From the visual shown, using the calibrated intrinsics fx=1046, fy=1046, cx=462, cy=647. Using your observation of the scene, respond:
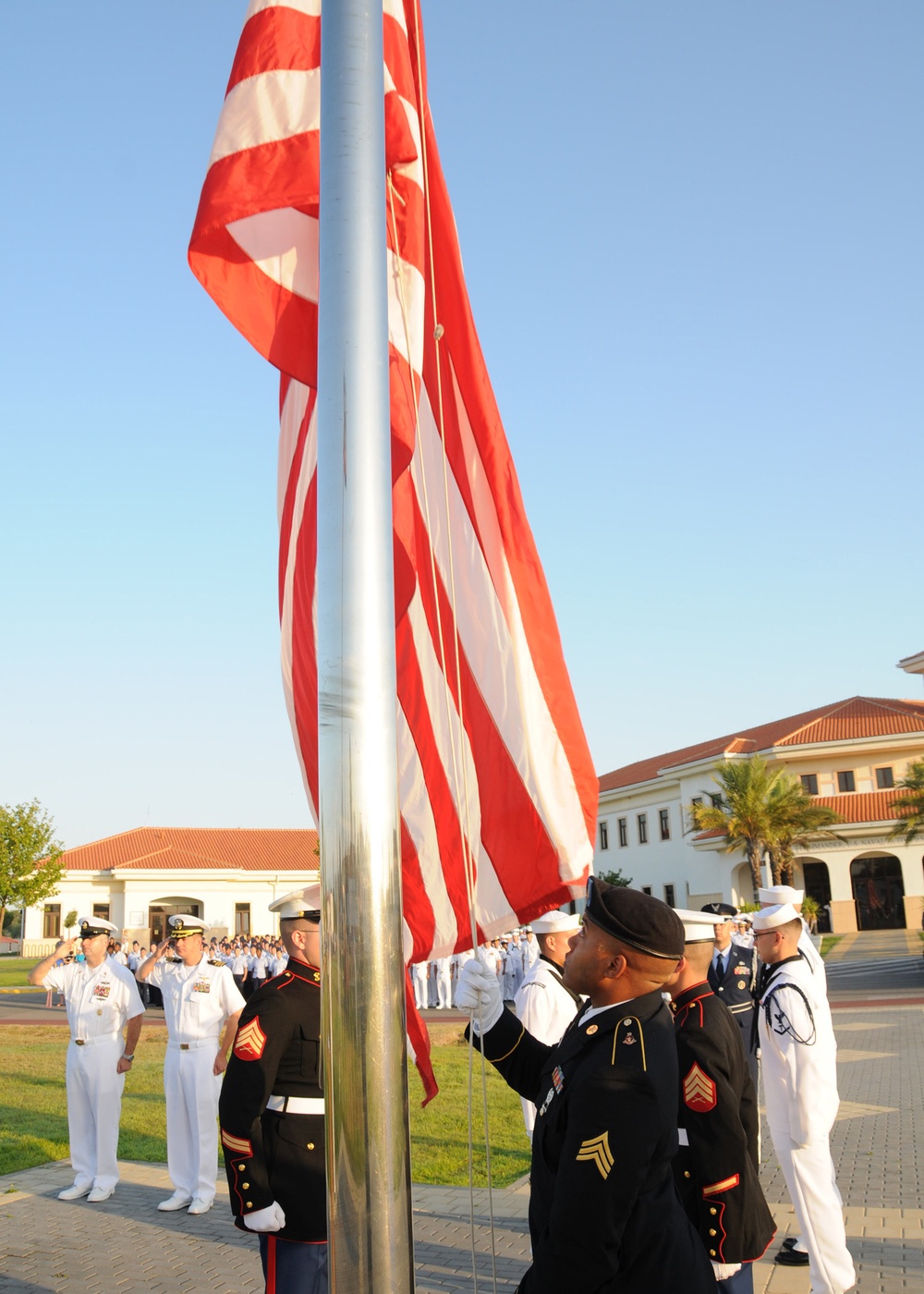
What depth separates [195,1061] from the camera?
801cm

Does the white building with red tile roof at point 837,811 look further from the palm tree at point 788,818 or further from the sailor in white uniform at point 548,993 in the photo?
the sailor in white uniform at point 548,993

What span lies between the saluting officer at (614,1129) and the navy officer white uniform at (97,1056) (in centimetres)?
634

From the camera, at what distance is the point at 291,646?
12.2ft

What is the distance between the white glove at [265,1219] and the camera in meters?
3.88

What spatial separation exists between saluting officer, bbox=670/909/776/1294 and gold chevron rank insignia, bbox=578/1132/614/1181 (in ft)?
4.61

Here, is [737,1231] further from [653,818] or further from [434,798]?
[653,818]

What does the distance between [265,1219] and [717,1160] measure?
1.68 m

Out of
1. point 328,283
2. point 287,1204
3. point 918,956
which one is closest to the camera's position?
point 328,283

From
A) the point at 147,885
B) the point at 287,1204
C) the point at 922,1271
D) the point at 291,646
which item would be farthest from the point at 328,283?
the point at 147,885

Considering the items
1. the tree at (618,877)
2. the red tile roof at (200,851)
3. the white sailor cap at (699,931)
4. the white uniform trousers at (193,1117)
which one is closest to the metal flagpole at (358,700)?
the white sailor cap at (699,931)

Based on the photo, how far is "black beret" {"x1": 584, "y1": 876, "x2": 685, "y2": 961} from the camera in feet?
8.90

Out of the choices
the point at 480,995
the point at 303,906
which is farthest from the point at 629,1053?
the point at 303,906

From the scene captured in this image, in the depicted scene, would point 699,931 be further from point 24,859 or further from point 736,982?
point 24,859

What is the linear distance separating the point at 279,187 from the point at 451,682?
1.68 m
